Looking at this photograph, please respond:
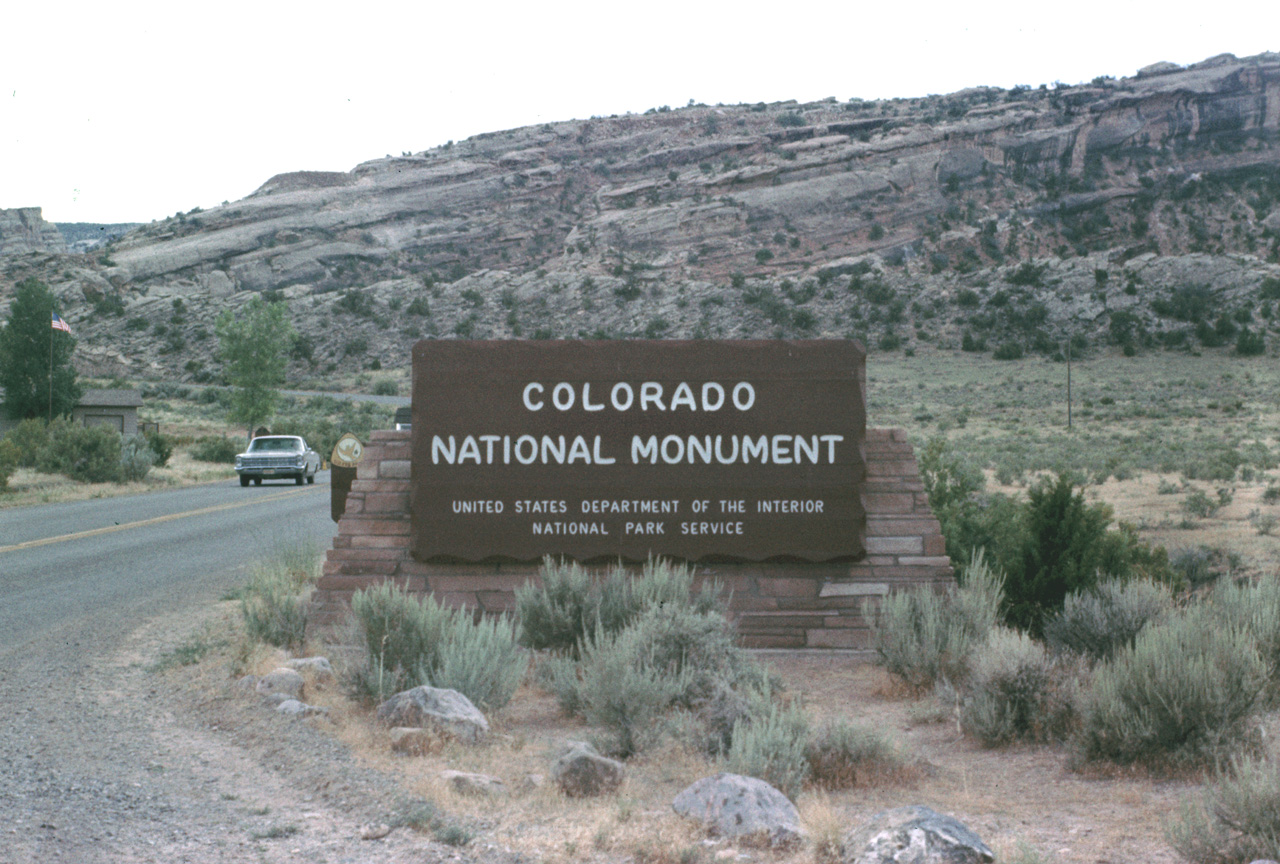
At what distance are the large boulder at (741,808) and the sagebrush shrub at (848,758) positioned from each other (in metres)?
0.69

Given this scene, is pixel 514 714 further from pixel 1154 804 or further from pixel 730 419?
pixel 1154 804

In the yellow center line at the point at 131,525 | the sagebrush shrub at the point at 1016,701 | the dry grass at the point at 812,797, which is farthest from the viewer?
the yellow center line at the point at 131,525

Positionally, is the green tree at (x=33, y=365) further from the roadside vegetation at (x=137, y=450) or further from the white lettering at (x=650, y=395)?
the white lettering at (x=650, y=395)

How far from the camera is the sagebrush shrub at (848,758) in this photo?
18.7 ft

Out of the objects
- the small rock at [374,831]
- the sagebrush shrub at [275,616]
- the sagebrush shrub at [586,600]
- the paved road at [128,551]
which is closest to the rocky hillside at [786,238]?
the paved road at [128,551]

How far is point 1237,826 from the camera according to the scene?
4.27 m

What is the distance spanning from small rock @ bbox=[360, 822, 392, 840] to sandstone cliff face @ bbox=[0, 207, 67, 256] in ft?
670

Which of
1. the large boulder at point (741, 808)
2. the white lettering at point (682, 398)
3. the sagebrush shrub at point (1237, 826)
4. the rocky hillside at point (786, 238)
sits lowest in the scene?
the large boulder at point (741, 808)

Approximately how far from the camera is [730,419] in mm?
9055

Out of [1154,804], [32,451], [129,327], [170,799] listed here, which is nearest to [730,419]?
[1154,804]

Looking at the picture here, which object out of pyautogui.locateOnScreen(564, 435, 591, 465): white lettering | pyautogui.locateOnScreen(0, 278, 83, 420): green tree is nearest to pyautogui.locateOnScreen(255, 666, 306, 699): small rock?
pyautogui.locateOnScreen(564, 435, 591, 465): white lettering

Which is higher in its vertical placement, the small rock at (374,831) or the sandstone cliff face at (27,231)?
the sandstone cliff face at (27,231)

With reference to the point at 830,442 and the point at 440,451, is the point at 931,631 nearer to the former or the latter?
the point at 830,442

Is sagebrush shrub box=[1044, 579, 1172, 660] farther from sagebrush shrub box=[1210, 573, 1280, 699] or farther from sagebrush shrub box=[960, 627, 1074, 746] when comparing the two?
sagebrush shrub box=[960, 627, 1074, 746]
